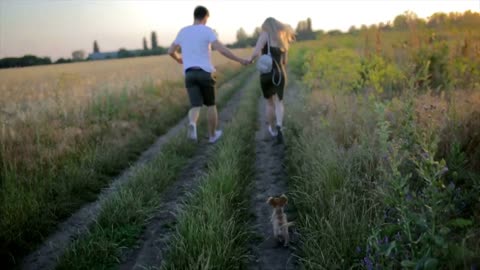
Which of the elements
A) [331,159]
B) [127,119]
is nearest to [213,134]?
Result: [127,119]

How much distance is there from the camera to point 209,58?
633 cm

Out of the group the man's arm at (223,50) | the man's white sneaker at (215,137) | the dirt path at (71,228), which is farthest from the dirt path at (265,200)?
the man's arm at (223,50)

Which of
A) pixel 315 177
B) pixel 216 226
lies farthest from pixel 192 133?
pixel 216 226

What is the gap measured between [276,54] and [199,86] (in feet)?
4.73

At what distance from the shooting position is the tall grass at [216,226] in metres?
2.65

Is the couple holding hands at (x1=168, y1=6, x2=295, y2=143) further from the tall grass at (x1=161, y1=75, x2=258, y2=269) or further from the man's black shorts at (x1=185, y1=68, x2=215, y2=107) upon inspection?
the tall grass at (x1=161, y1=75, x2=258, y2=269)

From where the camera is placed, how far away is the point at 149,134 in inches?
278

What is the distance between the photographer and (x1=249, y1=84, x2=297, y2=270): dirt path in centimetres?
284

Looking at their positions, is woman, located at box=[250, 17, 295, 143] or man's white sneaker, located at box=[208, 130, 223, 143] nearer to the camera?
woman, located at box=[250, 17, 295, 143]

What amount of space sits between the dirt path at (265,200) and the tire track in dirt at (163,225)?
2.41 ft

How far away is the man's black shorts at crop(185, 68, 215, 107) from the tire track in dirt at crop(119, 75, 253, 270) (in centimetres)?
137

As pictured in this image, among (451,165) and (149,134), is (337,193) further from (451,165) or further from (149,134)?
(149,134)

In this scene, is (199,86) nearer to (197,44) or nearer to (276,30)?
(197,44)

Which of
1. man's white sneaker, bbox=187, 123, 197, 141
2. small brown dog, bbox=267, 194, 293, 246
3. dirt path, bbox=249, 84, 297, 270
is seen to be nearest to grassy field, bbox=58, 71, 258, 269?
dirt path, bbox=249, 84, 297, 270
